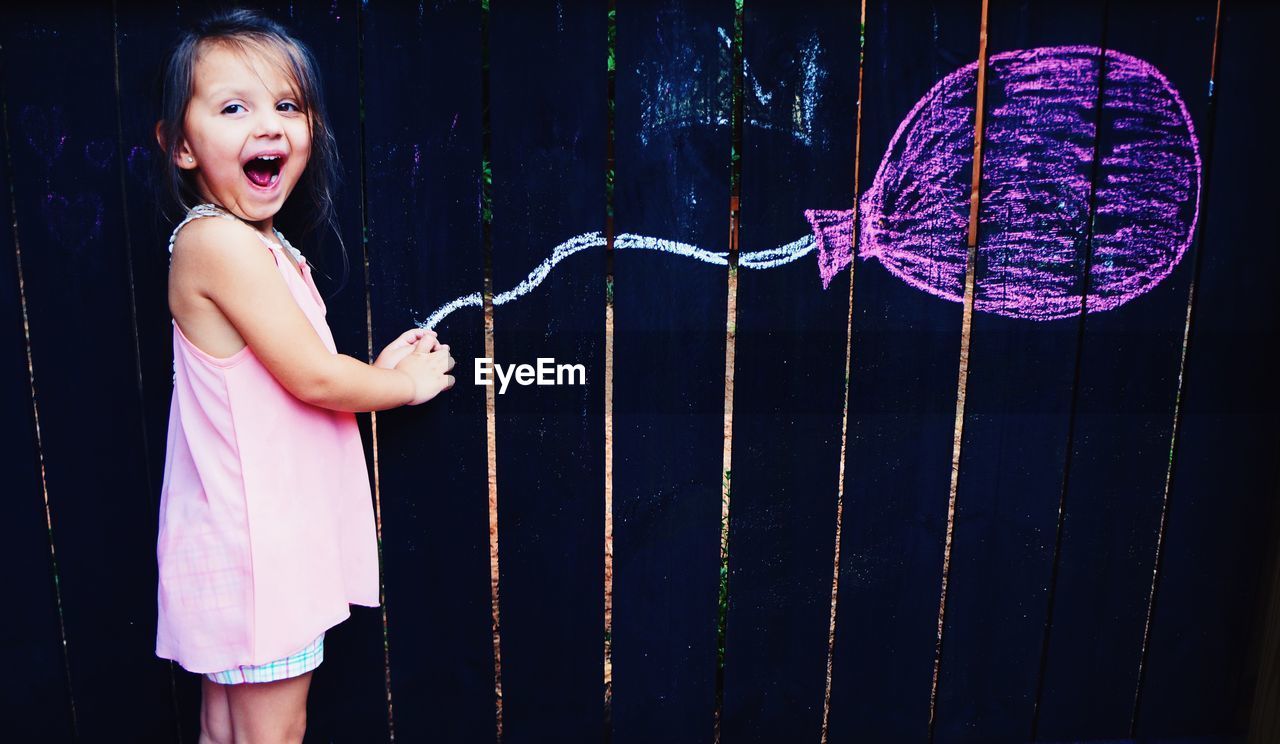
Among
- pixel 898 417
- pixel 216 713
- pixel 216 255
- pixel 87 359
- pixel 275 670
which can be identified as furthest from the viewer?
pixel 898 417

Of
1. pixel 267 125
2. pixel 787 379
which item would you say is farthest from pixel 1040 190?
pixel 267 125

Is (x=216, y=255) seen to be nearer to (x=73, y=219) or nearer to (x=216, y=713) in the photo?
(x=73, y=219)

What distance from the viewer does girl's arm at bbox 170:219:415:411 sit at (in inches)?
50.2

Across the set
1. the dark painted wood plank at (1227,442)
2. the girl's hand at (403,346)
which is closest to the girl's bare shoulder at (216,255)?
the girl's hand at (403,346)

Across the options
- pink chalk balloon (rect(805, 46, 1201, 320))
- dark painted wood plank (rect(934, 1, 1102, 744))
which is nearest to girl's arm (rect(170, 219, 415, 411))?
pink chalk balloon (rect(805, 46, 1201, 320))

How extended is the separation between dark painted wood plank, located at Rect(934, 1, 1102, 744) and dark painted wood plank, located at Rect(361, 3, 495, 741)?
93cm

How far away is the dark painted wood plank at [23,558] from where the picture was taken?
1621mm

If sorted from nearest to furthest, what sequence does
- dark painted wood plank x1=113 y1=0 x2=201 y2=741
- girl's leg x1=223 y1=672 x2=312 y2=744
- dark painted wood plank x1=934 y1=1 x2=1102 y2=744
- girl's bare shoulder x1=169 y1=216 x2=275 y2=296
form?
girl's bare shoulder x1=169 y1=216 x2=275 y2=296, girl's leg x1=223 y1=672 x2=312 y2=744, dark painted wood plank x1=113 y1=0 x2=201 y2=741, dark painted wood plank x1=934 y1=1 x2=1102 y2=744

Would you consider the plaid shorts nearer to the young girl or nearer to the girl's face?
the young girl

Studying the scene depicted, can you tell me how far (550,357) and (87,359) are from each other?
0.83 meters

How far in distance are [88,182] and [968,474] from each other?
66.7 inches

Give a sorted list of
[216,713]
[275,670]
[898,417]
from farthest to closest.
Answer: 1. [898,417]
2. [216,713]
3. [275,670]

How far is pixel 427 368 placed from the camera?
63.2 inches

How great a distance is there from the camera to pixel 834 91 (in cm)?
162
